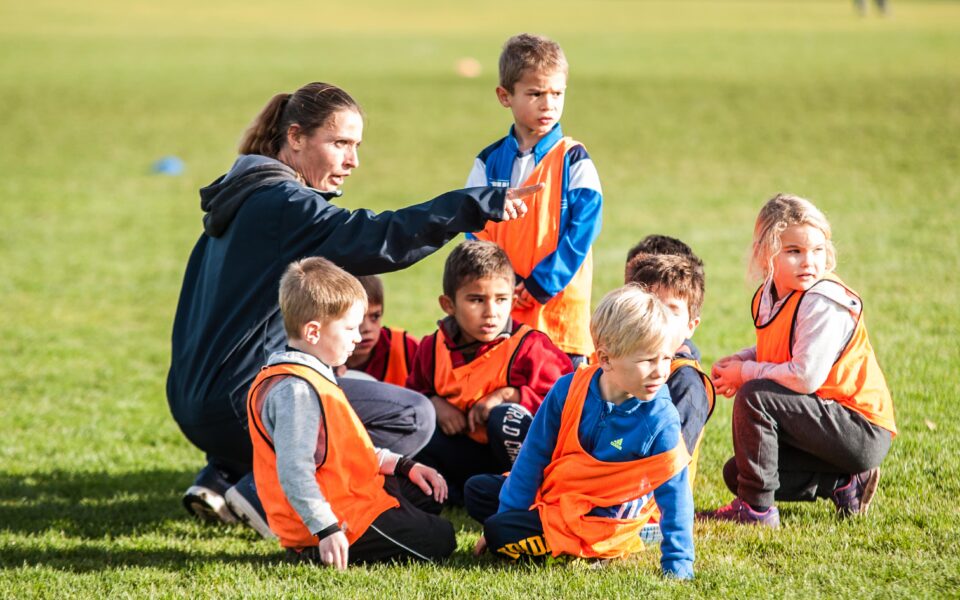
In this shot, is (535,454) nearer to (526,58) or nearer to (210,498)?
(210,498)

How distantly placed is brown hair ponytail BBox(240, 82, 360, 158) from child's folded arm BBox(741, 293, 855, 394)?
2177 millimetres

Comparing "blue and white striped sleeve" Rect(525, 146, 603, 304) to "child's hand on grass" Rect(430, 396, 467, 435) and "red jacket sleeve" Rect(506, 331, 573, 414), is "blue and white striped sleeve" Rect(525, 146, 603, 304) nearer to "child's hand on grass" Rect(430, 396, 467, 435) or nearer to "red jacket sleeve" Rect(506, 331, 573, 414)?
"red jacket sleeve" Rect(506, 331, 573, 414)

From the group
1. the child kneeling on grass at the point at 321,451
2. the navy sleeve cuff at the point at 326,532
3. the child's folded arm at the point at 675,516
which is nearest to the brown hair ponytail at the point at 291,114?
the child kneeling on grass at the point at 321,451

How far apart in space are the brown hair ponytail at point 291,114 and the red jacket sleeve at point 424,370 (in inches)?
48.0

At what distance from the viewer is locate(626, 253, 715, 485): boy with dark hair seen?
15.4 ft

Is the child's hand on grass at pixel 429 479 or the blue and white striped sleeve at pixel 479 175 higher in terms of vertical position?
the blue and white striped sleeve at pixel 479 175

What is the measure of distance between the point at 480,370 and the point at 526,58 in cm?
157

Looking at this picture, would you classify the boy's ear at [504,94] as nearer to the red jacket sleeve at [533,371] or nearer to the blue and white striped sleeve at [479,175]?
the blue and white striped sleeve at [479,175]

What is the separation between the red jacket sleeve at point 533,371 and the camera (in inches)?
216

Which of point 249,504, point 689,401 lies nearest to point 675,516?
point 689,401

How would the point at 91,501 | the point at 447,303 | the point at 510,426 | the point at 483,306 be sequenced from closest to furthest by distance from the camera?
the point at 510,426
the point at 483,306
the point at 447,303
the point at 91,501

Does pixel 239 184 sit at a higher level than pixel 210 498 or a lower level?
higher

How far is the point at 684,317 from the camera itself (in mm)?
4902

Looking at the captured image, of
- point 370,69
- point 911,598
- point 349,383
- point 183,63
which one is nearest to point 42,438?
point 349,383
